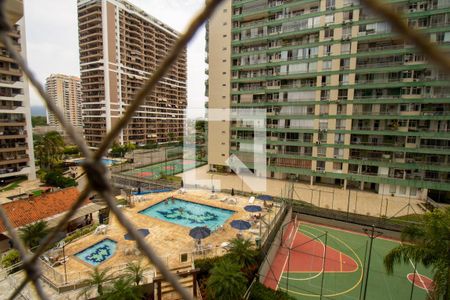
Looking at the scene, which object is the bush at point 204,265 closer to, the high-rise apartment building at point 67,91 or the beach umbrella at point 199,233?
the beach umbrella at point 199,233

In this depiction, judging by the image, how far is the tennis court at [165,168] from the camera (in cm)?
2992

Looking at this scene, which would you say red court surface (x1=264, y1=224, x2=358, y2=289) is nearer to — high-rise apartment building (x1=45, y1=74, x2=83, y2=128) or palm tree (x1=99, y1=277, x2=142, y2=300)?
palm tree (x1=99, y1=277, x2=142, y2=300)

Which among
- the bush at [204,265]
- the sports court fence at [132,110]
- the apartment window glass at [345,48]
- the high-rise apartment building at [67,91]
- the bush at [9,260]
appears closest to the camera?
the sports court fence at [132,110]

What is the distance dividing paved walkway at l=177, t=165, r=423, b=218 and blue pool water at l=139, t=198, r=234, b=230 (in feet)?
17.7

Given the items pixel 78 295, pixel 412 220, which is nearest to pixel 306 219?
pixel 412 220

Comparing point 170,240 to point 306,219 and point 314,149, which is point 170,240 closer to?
point 306,219

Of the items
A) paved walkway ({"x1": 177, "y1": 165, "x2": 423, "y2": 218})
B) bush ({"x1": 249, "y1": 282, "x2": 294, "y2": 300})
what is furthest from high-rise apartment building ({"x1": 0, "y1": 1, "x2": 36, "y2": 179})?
bush ({"x1": 249, "y1": 282, "x2": 294, "y2": 300})

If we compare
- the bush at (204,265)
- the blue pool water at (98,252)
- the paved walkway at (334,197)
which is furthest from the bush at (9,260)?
the paved walkway at (334,197)

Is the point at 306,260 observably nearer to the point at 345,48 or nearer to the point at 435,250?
the point at 435,250

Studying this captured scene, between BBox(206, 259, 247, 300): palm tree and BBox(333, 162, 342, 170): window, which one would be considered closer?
BBox(206, 259, 247, 300): palm tree

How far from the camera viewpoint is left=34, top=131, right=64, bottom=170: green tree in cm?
3127

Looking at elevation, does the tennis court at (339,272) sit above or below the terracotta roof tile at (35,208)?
below

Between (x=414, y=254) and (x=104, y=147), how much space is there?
1019cm

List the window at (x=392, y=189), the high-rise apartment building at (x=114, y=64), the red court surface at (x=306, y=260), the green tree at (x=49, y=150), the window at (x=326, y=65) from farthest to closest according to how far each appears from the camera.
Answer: the high-rise apartment building at (x=114, y=64), the green tree at (x=49, y=150), the window at (x=326, y=65), the window at (x=392, y=189), the red court surface at (x=306, y=260)
